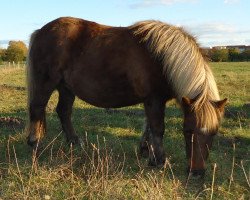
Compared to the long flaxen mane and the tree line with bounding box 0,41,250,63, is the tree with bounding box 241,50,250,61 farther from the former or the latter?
the long flaxen mane

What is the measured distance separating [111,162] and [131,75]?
1509mm

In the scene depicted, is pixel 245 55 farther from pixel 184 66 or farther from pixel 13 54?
pixel 184 66

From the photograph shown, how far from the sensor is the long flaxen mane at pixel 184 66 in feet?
16.4

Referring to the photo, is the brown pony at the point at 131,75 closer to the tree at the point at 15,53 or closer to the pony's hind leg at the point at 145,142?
the pony's hind leg at the point at 145,142

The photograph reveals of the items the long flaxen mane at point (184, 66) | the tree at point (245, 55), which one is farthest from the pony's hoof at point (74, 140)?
the tree at point (245, 55)

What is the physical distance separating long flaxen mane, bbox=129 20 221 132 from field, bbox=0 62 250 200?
2.38 ft

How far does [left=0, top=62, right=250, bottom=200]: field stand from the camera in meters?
4.28

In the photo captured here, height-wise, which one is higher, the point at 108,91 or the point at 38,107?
the point at 108,91

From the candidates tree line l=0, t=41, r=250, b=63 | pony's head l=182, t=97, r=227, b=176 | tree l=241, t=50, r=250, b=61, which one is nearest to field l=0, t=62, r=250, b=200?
pony's head l=182, t=97, r=227, b=176

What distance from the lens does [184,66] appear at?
5.45 metres

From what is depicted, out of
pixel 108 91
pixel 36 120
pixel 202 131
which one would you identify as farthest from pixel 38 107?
pixel 202 131

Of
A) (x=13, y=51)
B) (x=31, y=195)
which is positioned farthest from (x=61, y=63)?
(x=13, y=51)

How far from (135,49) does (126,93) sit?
0.69 m

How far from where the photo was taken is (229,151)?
22.3 ft
